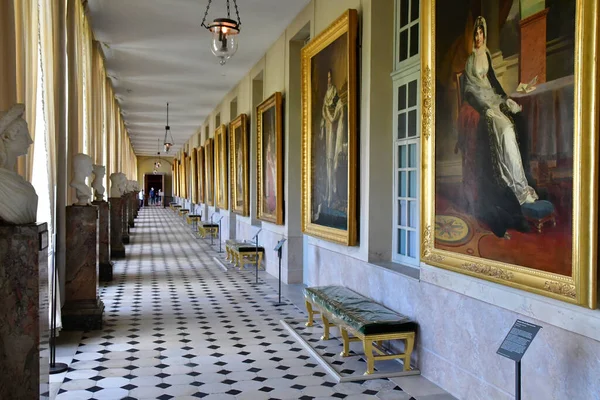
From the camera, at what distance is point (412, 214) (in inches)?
303

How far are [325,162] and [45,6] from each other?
499 centimetres

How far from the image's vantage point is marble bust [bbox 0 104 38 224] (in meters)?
4.34

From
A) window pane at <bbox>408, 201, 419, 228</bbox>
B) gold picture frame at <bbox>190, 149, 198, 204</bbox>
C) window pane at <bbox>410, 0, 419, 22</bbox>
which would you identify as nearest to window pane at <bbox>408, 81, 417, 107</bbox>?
window pane at <bbox>410, 0, 419, 22</bbox>

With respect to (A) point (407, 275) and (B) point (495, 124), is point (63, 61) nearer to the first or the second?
(A) point (407, 275)

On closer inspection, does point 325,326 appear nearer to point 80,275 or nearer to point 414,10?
point 80,275

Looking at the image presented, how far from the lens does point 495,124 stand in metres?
5.08

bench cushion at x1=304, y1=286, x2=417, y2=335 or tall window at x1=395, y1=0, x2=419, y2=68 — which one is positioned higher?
tall window at x1=395, y1=0, x2=419, y2=68

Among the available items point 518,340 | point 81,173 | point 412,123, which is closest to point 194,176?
point 81,173

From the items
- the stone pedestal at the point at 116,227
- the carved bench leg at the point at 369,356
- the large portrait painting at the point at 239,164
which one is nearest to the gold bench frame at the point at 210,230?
the large portrait painting at the point at 239,164

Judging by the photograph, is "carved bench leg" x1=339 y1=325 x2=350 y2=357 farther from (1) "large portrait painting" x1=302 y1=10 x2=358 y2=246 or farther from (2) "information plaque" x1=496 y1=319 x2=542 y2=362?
(2) "information plaque" x1=496 y1=319 x2=542 y2=362

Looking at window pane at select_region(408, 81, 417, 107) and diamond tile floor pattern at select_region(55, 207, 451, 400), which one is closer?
diamond tile floor pattern at select_region(55, 207, 451, 400)

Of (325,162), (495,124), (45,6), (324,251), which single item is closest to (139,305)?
(324,251)

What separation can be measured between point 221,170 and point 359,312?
16108mm

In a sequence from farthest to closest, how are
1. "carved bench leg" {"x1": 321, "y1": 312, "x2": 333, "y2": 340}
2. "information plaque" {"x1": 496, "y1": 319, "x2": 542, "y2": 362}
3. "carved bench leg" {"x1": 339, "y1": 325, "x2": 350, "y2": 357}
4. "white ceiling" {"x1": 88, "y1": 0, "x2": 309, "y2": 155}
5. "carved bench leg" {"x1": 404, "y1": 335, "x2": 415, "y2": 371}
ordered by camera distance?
"white ceiling" {"x1": 88, "y1": 0, "x2": 309, "y2": 155} < "carved bench leg" {"x1": 321, "y1": 312, "x2": 333, "y2": 340} < "carved bench leg" {"x1": 339, "y1": 325, "x2": 350, "y2": 357} < "carved bench leg" {"x1": 404, "y1": 335, "x2": 415, "y2": 371} < "information plaque" {"x1": 496, "y1": 319, "x2": 542, "y2": 362}
